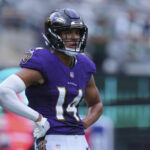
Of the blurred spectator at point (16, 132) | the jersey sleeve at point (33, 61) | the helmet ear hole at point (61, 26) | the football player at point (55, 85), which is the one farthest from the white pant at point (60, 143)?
the blurred spectator at point (16, 132)

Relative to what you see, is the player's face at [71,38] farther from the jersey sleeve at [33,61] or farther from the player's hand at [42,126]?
the player's hand at [42,126]

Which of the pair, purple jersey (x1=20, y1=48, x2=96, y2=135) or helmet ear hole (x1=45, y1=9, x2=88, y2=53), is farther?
helmet ear hole (x1=45, y1=9, x2=88, y2=53)

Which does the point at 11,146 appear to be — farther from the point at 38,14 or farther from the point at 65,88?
the point at 38,14

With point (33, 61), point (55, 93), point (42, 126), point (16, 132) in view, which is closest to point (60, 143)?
point (42, 126)

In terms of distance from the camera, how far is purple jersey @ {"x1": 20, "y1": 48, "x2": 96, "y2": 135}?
322 cm

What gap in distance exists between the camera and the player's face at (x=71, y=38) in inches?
132

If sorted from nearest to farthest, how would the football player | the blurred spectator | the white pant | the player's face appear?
the football player, the white pant, the player's face, the blurred spectator

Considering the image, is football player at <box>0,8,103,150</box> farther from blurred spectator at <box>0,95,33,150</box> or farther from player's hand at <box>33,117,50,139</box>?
blurred spectator at <box>0,95,33,150</box>

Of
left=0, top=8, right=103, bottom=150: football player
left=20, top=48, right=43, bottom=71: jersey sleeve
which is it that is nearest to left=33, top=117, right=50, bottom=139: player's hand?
left=0, top=8, right=103, bottom=150: football player

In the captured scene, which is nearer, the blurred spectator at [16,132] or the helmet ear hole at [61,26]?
the helmet ear hole at [61,26]

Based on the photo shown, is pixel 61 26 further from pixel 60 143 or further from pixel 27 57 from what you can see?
pixel 60 143

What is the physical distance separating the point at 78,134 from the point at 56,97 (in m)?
0.34

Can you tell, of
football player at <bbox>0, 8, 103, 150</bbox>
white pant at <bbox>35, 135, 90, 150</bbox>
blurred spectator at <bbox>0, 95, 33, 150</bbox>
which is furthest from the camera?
blurred spectator at <bbox>0, 95, 33, 150</bbox>

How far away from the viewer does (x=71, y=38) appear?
337 cm
